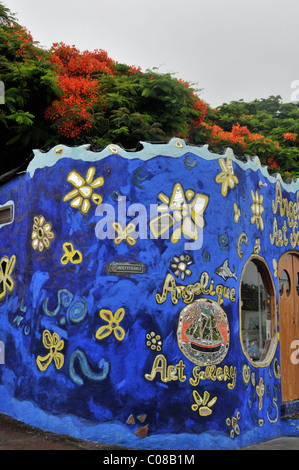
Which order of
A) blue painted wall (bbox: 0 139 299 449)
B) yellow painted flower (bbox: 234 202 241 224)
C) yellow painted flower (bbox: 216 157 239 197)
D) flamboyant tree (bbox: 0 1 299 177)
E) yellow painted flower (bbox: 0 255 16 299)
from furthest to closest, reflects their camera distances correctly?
flamboyant tree (bbox: 0 1 299 177), yellow painted flower (bbox: 0 255 16 299), yellow painted flower (bbox: 234 202 241 224), yellow painted flower (bbox: 216 157 239 197), blue painted wall (bbox: 0 139 299 449)

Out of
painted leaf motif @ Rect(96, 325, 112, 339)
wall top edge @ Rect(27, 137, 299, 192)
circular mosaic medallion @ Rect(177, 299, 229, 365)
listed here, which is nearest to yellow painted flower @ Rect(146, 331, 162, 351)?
circular mosaic medallion @ Rect(177, 299, 229, 365)

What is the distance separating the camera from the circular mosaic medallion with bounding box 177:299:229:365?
7531 mm

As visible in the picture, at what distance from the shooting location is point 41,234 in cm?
809

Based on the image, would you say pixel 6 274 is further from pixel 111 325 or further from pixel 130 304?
pixel 130 304

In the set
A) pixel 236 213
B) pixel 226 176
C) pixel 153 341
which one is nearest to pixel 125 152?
pixel 226 176

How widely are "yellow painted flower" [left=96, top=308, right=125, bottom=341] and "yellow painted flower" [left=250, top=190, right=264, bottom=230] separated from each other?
2.82m

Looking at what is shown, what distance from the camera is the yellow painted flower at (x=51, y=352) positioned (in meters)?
7.57

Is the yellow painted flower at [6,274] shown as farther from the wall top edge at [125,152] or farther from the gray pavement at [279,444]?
the gray pavement at [279,444]

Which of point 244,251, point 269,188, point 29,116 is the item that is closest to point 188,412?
point 244,251

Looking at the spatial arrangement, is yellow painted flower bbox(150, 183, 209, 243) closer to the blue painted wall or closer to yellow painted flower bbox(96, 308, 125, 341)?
the blue painted wall

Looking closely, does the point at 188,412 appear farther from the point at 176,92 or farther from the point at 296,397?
the point at 176,92

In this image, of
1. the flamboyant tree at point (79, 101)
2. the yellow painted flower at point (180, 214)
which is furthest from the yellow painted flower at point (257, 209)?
the flamboyant tree at point (79, 101)

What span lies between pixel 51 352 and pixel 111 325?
1009mm

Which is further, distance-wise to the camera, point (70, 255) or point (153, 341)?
point (70, 255)
